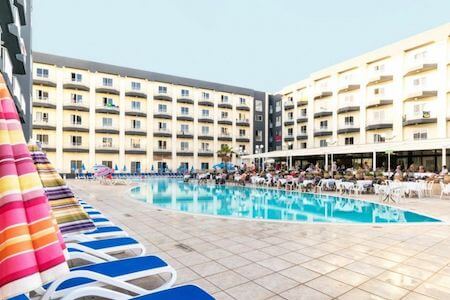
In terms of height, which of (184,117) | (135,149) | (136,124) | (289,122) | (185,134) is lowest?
(135,149)

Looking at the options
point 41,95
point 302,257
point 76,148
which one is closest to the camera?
point 302,257

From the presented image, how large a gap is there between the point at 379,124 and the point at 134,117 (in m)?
31.6

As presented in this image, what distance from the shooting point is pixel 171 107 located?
40.5 metres

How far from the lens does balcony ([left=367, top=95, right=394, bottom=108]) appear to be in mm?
29203

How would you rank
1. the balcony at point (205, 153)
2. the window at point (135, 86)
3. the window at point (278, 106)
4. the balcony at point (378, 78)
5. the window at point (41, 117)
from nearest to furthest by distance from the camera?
the balcony at point (378, 78) → the window at point (41, 117) → the window at point (135, 86) → the balcony at point (205, 153) → the window at point (278, 106)

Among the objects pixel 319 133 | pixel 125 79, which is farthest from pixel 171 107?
pixel 319 133

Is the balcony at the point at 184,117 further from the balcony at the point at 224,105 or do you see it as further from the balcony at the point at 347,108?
the balcony at the point at 347,108

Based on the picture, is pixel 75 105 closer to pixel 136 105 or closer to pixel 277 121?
pixel 136 105

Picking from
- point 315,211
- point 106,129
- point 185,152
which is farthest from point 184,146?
point 315,211

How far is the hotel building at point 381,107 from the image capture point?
2481 centimetres

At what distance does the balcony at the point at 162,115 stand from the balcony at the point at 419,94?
1190 inches

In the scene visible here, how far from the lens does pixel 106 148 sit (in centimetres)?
3544

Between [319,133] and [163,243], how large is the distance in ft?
112

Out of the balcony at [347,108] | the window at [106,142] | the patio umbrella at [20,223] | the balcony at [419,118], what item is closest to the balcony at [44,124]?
the window at [106,142]
